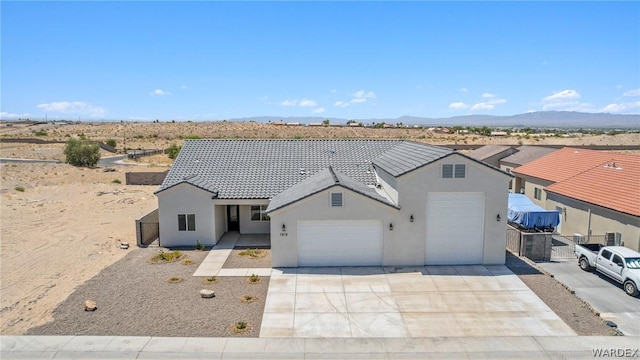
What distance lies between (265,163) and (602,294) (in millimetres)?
18112

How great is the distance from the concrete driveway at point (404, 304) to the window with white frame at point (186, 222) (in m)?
6.47

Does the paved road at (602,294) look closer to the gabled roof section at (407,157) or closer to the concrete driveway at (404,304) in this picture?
the concrete driveway at (404,304)

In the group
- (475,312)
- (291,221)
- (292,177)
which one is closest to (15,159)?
(292,177)

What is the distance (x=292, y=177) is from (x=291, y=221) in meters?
6.29

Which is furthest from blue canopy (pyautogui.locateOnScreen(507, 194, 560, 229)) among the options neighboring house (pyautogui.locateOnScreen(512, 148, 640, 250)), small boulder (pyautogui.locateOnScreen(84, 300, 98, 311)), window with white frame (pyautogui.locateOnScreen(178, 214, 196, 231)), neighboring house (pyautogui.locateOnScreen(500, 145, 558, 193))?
small boulder (pyautogui.locateOnScreen(84, 300, 98, 311))

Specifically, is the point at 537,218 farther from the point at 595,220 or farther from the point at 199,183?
the point at 199,183

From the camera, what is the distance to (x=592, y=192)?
22.8 m

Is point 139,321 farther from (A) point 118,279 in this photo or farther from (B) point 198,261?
(B) point 198,261

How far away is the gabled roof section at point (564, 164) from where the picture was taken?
1069 inches

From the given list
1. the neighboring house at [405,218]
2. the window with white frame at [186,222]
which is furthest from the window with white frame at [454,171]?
the window with white frame at [186,222]

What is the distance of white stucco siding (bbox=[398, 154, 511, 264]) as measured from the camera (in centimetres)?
1902

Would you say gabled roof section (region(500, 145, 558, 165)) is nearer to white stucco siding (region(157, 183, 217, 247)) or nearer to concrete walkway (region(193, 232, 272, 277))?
concrete walkway (region(193, 232, 272, 277))

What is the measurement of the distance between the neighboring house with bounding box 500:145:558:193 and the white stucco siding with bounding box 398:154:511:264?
16.2 m

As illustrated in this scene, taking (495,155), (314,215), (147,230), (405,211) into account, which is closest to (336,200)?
(314,215)
